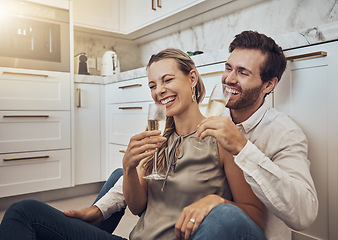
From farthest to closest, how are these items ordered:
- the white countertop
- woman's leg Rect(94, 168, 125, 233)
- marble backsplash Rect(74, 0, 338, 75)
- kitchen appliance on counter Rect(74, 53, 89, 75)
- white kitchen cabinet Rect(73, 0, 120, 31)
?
1. kitchen appliance on counter Rect(74, 53, 89, 75)
2. white kitchen cabinet Rect(73, 0, 120, 31)
3. the white countertop
4. marble backsplash Rect(74, 0, 338, 75)
5. woman's leg Rect(94, 168, 125, 233)

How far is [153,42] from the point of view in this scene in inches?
124

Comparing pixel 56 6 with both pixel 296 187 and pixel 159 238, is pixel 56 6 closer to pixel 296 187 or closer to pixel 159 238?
pixel 159 238

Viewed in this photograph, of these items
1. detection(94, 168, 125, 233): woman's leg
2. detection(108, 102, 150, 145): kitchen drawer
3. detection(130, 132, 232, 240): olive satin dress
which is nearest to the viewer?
detection(130, 132, 232, 240): olive satin dress

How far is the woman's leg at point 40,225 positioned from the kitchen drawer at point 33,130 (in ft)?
5.12

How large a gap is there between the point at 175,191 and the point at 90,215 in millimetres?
283

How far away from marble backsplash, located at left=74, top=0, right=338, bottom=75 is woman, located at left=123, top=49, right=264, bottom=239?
0.59 metres

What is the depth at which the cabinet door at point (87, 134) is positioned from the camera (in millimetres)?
2500

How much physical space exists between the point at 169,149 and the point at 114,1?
7.74ft

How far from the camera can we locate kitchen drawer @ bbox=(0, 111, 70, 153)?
2.16 meters

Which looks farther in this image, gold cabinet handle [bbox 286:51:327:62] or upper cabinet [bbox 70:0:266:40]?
upper cabinet [bbox 70:0:266:40]

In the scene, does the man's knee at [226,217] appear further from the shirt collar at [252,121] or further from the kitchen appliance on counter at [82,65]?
the kitchen appliance on counter at [82,65]

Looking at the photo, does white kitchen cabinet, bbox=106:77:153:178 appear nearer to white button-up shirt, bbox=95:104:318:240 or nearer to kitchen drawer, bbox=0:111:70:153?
kitchen drawer, bbox=0:111:70:153

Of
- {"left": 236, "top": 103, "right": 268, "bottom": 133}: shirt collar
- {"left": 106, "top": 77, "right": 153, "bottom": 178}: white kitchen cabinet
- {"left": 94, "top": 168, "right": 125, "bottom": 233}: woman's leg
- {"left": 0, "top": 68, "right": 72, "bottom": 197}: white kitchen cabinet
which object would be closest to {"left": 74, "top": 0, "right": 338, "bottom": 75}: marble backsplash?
{"left": 236, "top": 103, "right": 268, "bottom": 133}: shirt collar

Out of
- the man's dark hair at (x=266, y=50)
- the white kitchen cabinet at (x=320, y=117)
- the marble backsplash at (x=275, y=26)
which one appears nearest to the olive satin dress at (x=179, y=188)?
the man's dark hair at (x=266, y=50)
